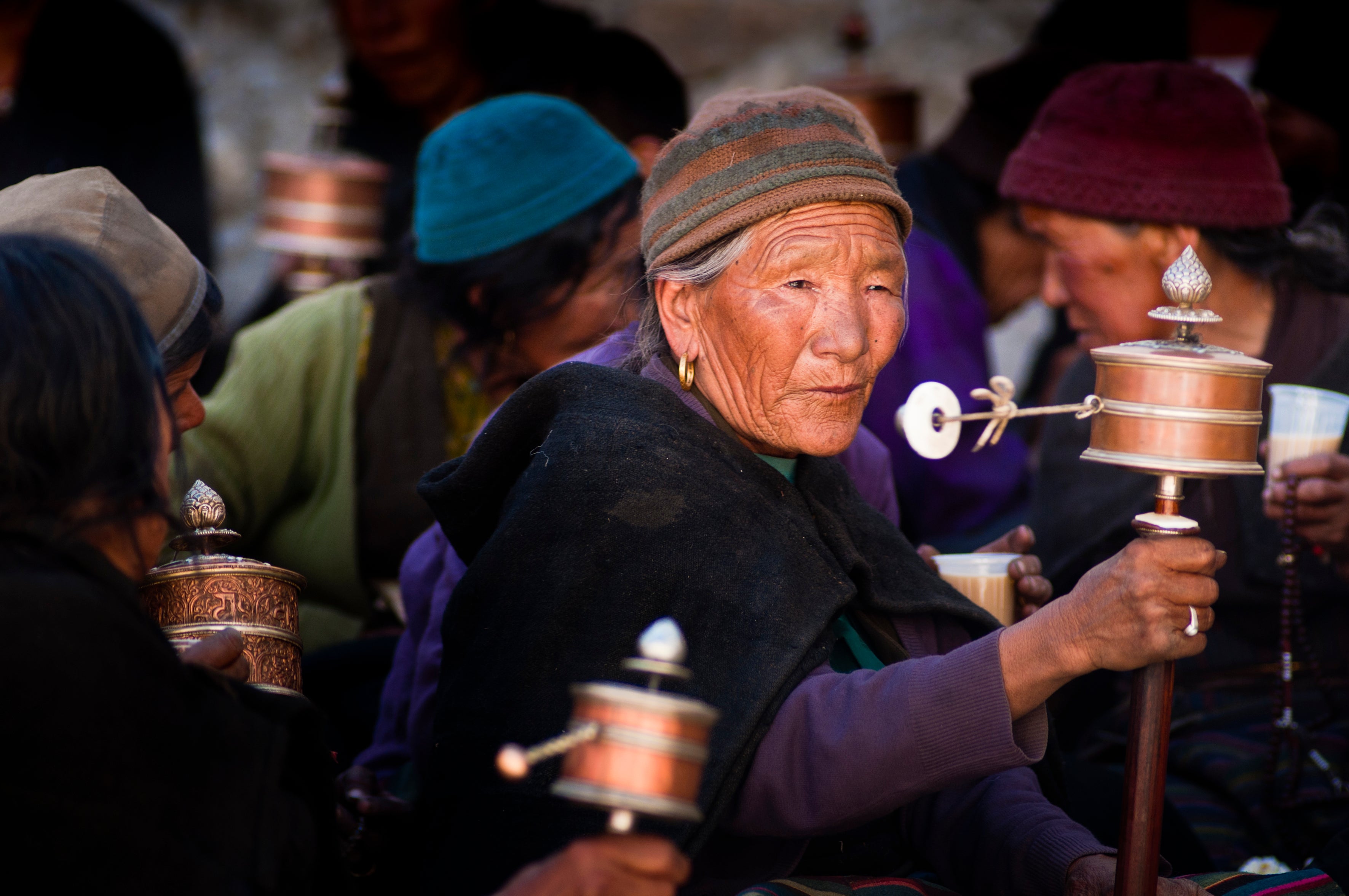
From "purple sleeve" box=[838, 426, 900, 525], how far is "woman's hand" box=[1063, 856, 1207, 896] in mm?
1006

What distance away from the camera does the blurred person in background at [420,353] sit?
4.03 metres

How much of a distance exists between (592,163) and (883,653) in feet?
6.97

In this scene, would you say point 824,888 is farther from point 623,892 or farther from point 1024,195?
point 1024,195

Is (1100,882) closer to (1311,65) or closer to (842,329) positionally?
(842,329)

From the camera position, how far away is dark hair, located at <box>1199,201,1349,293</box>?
364cm

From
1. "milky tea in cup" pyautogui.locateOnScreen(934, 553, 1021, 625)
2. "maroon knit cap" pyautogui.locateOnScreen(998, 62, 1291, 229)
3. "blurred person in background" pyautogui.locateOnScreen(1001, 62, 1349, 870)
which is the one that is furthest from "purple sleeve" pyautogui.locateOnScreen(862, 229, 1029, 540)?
"milky tea in cup" pyautogui.locateOnScreen(934, 553, 1021, 625)

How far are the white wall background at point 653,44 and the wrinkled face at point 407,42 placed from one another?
1.60m

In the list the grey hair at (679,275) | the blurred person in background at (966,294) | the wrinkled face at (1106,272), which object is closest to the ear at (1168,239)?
the wrinkled face at (1106,272)

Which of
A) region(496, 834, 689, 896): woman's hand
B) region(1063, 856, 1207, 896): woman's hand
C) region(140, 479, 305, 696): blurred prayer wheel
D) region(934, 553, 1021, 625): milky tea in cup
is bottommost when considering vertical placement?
region(1063, 856, 1207, 896): woman's hand

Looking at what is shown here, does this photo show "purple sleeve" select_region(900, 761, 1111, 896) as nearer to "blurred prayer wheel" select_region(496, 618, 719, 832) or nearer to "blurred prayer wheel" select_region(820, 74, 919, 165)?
"blurred prayer wheel" select_region(496, 618, 719, 832)

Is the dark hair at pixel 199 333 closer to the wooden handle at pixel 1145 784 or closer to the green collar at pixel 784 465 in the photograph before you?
the green collar at pixel 784 465

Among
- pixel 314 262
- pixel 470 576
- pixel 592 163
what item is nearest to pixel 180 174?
pixel 314 262

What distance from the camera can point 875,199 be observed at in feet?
8.06

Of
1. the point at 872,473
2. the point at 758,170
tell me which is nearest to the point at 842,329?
the point at 758,170
